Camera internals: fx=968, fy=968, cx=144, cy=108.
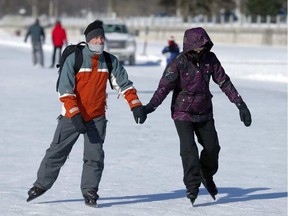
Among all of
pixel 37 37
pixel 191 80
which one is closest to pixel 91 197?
pixel 191 80

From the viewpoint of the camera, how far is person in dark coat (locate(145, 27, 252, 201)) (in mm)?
7277

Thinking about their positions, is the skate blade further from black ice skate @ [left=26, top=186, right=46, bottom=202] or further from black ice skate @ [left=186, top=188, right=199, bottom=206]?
black ice skate @ [left=186, top=188, right=199, bottom=206]

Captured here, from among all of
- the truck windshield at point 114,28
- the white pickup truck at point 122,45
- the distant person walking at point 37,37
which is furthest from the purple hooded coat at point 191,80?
the truck windshield at point 114,28

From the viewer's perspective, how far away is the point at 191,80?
7312 mm

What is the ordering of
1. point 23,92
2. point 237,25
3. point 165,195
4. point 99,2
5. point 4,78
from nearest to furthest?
Result: 1. point 165,195
2. point 23,92
3. point 4,78
4. point 237,25
5. point 99,2

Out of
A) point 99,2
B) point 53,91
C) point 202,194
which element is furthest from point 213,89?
Answer: point 99,2

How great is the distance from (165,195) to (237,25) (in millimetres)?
52280

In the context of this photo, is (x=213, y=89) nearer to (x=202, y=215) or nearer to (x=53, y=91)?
(x=53, y=91)

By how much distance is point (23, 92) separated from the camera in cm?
1983

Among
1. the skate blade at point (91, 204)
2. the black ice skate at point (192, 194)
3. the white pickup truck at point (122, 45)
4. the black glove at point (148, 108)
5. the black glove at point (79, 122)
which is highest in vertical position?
the black glove at point (148, 108)

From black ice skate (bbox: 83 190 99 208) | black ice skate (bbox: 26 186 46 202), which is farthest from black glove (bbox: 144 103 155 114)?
black ice skate (bbox: 26 186 46 202)

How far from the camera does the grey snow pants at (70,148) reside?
7230 mm

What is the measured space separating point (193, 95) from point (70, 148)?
40.0 inches

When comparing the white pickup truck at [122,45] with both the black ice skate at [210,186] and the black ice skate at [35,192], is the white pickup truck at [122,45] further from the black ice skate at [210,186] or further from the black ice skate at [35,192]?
the black ice skate at [35,192]
